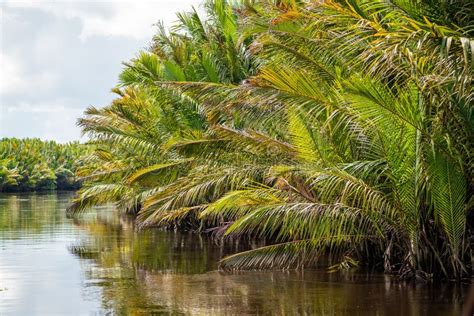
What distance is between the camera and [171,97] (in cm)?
2022

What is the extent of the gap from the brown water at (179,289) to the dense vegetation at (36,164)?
1891 inches

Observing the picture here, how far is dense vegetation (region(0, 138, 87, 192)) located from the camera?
225 ft

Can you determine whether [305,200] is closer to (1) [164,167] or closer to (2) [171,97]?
(1) [164,167]

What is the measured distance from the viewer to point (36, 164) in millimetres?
74375

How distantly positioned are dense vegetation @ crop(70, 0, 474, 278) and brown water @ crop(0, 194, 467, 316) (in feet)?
2.13

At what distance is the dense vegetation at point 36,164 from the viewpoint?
225 feet

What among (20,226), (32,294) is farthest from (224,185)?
(20,226)

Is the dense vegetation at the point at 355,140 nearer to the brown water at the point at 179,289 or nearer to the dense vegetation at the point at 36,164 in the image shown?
the brown water at the point at 179,289

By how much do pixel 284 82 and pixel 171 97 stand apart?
964 centimetres

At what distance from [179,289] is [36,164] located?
6560 centimetres

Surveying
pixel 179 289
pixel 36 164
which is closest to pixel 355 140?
pixel 179 289

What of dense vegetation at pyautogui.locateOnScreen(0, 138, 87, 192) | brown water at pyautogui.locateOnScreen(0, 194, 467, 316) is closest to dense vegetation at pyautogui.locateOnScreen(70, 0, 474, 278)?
brown water at pyautogui.locateOnScreen(0, 194, 467, 316)

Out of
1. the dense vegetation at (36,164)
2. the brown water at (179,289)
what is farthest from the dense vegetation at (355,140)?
the dense vegetation at (36,164)

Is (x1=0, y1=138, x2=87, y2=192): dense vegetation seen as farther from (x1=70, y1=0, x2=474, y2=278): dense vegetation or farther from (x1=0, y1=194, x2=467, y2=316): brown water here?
(x1=70, y1=0, x2=474, y2=278): dense vegetation
